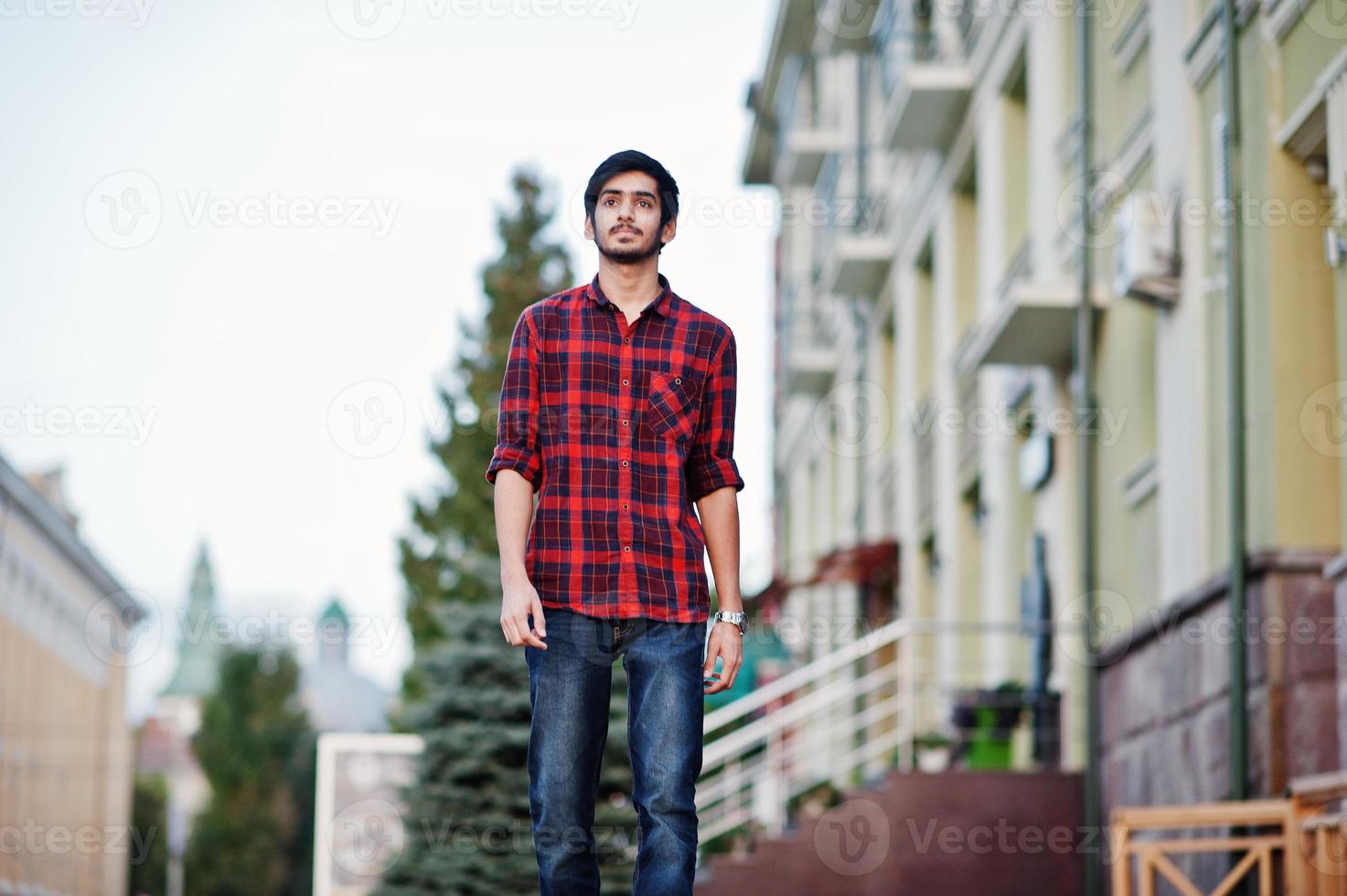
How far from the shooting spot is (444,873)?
13.3 m

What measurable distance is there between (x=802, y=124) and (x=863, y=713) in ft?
49.2

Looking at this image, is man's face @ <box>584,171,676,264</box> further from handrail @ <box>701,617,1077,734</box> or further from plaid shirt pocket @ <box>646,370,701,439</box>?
handrail @ <box>701,617,1077,734</box>

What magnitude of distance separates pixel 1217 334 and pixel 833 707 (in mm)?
13427

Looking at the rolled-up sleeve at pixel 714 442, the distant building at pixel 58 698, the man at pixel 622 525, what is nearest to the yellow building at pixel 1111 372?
the rolled-up sleeve at pixel 714 442

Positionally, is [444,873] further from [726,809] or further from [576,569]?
[576,569]

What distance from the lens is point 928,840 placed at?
13008mm

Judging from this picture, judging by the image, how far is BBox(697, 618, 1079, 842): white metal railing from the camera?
14.3m

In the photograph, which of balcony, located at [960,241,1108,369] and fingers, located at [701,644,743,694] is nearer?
fingers, located at [701,644,743,694]
